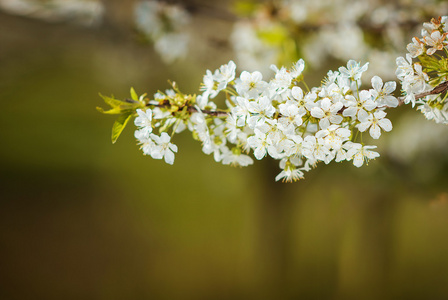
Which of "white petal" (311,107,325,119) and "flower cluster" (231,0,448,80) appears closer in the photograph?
"white petal" (311,107,325,119)

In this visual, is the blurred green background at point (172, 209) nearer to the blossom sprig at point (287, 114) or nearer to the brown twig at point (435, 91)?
the blossom sprig at point (287, 114)

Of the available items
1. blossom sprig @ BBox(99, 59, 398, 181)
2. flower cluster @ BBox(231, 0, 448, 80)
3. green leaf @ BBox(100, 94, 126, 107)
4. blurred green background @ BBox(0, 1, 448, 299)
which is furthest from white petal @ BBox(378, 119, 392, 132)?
blurred green background @ BBox(0, 1, 448, 299)

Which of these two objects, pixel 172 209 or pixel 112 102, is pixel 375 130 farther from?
pixel 172 209

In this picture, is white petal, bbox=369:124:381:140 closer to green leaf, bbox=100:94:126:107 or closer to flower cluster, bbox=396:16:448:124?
flower cluster, bbox=396:16:448:124

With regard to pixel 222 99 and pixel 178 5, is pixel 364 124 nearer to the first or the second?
pixel 178 5

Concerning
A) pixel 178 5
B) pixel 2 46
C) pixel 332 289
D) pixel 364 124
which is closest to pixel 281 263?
pixel 332 289
